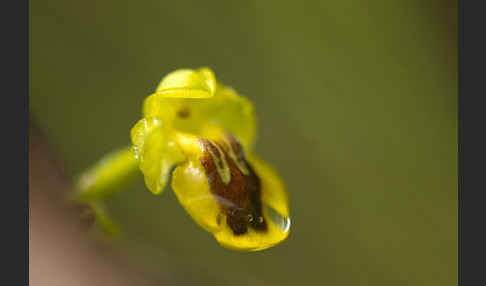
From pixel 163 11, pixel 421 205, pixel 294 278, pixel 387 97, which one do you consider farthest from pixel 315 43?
pixel 294 278

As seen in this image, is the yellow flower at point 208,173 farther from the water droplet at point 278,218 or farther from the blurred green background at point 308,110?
the blurred green background at point 308,110

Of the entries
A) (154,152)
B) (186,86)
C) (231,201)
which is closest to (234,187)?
(231,201)

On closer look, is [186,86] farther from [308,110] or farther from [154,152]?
[308,110]

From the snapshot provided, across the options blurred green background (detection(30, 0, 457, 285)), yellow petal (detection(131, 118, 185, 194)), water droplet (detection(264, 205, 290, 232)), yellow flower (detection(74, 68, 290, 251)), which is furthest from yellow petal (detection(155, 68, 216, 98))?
blurred green background (detection(30, 0, 457, 285))

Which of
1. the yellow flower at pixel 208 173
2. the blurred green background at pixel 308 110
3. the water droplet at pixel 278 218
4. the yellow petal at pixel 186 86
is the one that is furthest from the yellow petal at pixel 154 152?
the blurred green background at pixel 308 110

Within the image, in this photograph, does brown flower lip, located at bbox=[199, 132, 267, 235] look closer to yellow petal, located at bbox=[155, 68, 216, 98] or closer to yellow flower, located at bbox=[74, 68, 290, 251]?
yellow flower, located at bbox=[74, 68, 290, 251]
